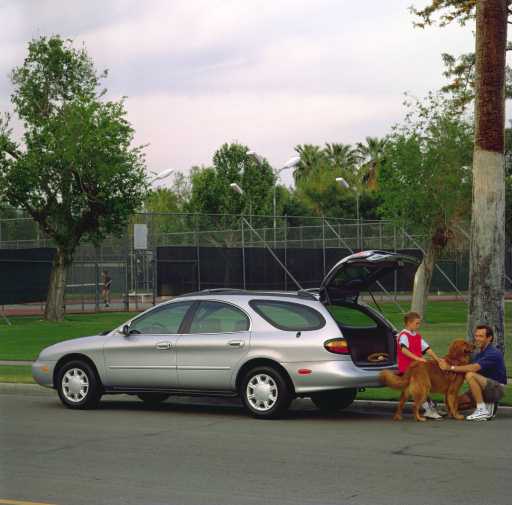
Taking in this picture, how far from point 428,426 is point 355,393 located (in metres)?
1.62

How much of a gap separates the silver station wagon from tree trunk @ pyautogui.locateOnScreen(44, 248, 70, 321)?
76.3 ft

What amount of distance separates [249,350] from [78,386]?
2519 millimetres

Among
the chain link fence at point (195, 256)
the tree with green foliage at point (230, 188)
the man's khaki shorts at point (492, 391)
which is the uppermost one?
the tree with green foliage at point (230, 188)

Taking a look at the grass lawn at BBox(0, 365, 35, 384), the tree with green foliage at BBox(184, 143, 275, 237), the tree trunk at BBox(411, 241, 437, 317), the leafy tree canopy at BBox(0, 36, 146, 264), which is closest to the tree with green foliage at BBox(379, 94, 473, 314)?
the tree trunk at BBox(411, 241, 437, 317)

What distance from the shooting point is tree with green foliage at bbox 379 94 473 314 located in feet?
117

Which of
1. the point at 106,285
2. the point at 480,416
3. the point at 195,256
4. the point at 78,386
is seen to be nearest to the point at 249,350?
the point at 78,386

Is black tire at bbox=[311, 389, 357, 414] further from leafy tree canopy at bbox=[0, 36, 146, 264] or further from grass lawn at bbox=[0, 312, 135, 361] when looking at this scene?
leafy tree canopy at bbox=[0, 36, 146, 264]

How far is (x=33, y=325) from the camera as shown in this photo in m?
34.8

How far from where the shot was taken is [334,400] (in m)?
14.1

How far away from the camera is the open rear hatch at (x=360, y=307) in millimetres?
13688

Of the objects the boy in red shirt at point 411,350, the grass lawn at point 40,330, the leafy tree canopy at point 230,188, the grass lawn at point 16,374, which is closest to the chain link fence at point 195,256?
the grass lawn at point 40,330

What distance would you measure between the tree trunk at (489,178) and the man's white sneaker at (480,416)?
2.77 m

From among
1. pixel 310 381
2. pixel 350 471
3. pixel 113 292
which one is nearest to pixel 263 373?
pixel 310 381

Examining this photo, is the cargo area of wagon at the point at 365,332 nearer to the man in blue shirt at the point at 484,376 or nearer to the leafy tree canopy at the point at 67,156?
the man in blue shirt at the point at 484,376
